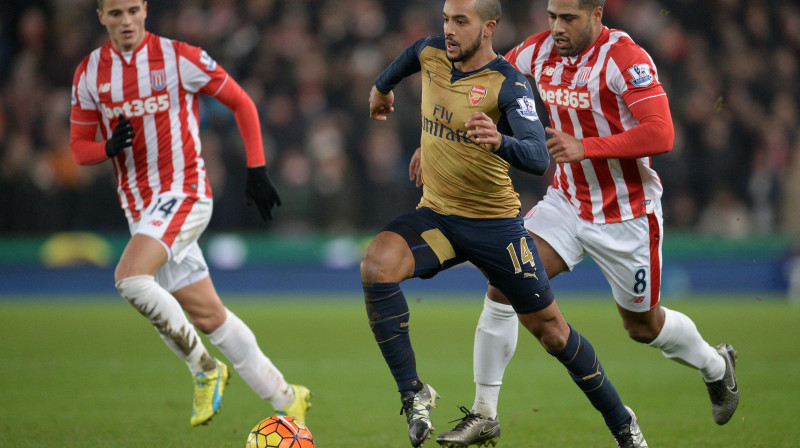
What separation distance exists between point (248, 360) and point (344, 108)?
8.74m

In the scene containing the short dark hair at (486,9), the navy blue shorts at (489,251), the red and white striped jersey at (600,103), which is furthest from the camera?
the red and white striped jersey at (600,103)

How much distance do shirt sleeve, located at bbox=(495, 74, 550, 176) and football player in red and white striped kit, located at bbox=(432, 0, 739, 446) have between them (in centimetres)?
62

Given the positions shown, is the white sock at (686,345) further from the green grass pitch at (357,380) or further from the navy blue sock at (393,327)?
the navy blue sock at (393,327)

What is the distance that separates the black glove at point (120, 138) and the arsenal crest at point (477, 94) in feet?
6.80

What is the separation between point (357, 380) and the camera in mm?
7867

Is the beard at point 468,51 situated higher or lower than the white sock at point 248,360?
higher

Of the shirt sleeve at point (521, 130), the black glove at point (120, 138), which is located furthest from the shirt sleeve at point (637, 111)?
the black glove at point (120, 138)

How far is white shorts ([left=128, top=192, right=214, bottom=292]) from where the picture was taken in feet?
18.6

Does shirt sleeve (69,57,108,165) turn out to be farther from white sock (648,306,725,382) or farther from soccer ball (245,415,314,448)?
white sock (648,306,725,382)

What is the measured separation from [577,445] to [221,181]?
28.3 feet

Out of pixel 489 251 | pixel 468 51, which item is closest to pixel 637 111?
pixel 468 51

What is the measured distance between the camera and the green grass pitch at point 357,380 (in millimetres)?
5688

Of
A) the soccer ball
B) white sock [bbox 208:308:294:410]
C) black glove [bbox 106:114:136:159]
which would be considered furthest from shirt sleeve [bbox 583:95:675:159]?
black glove [bbox 106:114:136:159]

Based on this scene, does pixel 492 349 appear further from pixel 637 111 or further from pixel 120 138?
pixel 120 138
